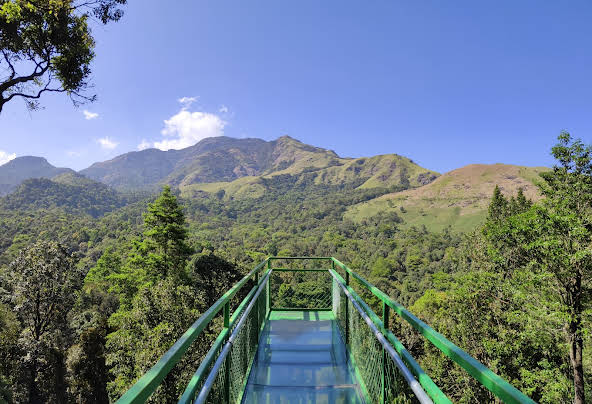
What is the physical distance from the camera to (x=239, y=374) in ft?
8.89

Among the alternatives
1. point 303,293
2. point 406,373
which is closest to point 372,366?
point 406,373

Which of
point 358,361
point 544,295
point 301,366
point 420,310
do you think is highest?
point 358,361

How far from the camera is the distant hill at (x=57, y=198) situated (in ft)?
449

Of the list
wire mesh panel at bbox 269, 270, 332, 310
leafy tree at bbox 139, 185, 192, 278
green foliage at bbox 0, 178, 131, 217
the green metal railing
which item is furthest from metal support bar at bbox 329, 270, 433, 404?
green foliage at bbox 0, 178, 131, 217

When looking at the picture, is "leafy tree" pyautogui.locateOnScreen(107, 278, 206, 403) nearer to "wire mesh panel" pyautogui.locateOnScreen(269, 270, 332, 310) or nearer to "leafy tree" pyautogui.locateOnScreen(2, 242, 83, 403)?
"wire mesh panel" pyautogui.locateOnScreen(269, 270, 332, 310)

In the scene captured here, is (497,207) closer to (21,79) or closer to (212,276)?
(212,276)

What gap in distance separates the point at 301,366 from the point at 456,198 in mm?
149500

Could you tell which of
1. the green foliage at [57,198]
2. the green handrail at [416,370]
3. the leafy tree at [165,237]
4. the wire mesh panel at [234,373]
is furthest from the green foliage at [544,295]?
the green foliage at [57,198]

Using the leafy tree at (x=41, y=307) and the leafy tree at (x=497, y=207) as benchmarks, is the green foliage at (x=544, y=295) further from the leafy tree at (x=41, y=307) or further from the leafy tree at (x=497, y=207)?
the leafy tree at (x=41, y=307)

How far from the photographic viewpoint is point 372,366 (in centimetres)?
266

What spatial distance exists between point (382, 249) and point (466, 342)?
2939 inches

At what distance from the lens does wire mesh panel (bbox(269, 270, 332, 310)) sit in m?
6.20

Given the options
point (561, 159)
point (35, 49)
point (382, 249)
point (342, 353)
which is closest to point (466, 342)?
point (561, 159)

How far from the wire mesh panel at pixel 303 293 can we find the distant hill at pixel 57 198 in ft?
479
